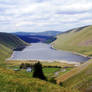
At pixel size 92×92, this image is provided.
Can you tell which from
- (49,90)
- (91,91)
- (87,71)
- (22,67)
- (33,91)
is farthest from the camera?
(22,67)

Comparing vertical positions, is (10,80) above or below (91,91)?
above

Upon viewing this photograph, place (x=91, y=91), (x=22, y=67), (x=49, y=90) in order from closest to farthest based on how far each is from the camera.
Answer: (x=49, y=90), (x=91, y=91), (x=22, y=67)

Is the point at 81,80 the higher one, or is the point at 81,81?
the point at 81,81

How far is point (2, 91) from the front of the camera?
15.5 metres

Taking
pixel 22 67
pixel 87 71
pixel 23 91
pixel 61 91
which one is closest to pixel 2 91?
pixel 23 91

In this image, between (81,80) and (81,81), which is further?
(81,80)

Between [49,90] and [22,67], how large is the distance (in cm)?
11013

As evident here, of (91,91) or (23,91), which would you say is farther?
(91,91)

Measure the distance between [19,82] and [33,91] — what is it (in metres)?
2.49

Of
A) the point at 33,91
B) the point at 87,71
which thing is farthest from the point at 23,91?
the point at 87,71

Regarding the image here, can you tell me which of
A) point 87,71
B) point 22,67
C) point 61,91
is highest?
point 61,91

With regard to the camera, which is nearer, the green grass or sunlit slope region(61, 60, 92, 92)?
the green grass

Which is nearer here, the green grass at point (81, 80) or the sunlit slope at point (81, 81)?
the green grass at point (81, 80)

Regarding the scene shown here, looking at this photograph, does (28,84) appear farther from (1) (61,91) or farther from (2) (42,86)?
(1) (61,91)
